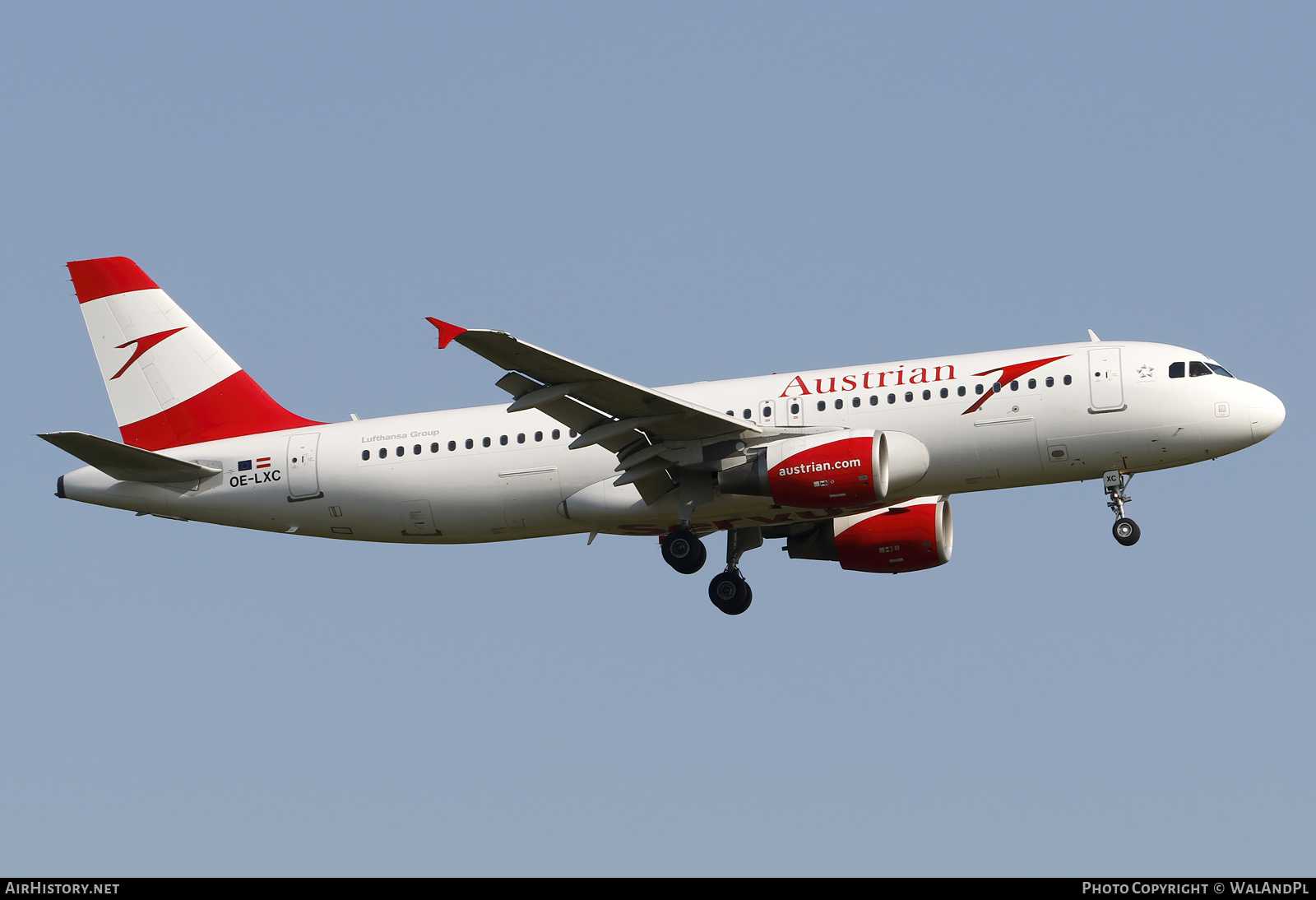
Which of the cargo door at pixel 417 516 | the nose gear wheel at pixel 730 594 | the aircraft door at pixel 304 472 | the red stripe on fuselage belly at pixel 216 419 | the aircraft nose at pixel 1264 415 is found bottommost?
the nose gear wheel at pixel 730 594

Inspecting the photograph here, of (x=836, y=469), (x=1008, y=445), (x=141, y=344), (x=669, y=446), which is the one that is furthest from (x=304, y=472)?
(x=1008, y=445)

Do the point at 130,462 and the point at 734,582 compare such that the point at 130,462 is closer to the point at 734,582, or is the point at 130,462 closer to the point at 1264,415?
the point at 734,582

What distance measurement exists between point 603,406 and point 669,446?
192cm

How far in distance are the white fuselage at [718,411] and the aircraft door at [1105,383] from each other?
2 cm

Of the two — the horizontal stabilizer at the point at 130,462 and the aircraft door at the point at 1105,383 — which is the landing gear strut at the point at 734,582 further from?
the horizontal stabilizer at the point at 130,462

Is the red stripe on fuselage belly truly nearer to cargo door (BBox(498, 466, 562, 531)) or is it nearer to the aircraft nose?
cargo door (BBox(498, 466, 562, 531))

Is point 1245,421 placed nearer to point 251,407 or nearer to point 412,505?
point 412,505

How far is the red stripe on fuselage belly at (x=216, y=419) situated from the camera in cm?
4062

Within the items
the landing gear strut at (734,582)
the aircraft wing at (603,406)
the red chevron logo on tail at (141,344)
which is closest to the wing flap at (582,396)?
the aircraft wing at (603,406)

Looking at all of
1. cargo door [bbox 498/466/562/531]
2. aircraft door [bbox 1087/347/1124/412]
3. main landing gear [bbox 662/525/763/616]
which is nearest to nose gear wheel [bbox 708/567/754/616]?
main landing gear [bbox 662/525/763/616]

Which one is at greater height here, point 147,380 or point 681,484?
point 147,380
